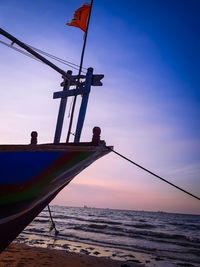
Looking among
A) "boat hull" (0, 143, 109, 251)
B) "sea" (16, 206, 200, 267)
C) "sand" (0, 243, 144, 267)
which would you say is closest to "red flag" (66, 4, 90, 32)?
"boat hull" (0, 143, 109, 251)

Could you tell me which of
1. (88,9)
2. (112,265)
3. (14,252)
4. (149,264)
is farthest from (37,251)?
(88,9)

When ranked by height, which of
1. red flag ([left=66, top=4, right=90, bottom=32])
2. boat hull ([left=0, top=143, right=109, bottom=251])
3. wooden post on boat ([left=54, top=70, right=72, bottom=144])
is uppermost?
red flag ([left=66, top=4, right=90, bottom=32])

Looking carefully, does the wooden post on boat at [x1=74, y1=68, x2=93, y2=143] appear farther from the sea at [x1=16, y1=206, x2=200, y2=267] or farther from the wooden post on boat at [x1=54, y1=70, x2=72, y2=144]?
the sea at [x1=16, y1=206, x2=200, y2=267]

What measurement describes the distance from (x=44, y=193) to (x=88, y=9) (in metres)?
5.35

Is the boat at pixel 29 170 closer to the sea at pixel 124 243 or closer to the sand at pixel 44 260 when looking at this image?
the sand at pixel 44 260

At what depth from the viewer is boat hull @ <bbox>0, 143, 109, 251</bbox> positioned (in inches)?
129

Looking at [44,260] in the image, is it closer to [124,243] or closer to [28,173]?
[28,173]

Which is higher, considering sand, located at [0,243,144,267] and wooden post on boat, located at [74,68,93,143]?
wooden post on boat, located at [74,68,93,143]

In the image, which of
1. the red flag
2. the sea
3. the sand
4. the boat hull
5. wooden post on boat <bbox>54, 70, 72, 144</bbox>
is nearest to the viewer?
the boat hull

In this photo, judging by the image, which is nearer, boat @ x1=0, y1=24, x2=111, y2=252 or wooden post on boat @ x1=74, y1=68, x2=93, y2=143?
boat @ x1=0, y1=24, x2=111, y2=252

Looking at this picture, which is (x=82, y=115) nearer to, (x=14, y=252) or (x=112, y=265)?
(x=112, y=265)

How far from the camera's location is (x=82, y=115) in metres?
5.49

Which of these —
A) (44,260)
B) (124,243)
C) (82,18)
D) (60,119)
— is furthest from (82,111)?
(124,243)

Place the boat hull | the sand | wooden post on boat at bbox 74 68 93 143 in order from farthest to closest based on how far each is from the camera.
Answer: the sand, wooden post on boat at bbox 74 68 93 143, the boat hull
